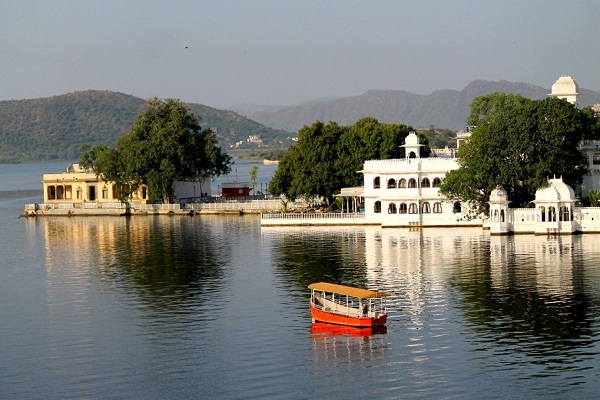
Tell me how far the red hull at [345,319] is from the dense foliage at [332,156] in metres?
51.4

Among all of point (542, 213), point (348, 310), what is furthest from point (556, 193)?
point (348, 310)

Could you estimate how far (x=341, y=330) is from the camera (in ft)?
145

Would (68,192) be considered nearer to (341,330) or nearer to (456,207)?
(456,207)

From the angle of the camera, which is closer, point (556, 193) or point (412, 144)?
point (556, 193)

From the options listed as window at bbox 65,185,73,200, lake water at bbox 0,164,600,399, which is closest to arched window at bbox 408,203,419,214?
lake water at bbox 0,164,600,399

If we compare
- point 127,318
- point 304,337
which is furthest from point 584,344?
point 127,318

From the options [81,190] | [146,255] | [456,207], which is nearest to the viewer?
[146,255]

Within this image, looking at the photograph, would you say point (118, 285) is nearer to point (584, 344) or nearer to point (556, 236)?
point (584, 344)

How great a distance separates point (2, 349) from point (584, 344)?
21.1 m

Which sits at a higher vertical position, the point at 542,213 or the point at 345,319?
the point at 542,213

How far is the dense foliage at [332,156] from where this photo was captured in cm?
9656

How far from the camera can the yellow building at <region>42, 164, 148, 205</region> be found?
12075 cm

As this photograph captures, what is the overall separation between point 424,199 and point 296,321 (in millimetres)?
40661

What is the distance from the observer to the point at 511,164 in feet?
259
